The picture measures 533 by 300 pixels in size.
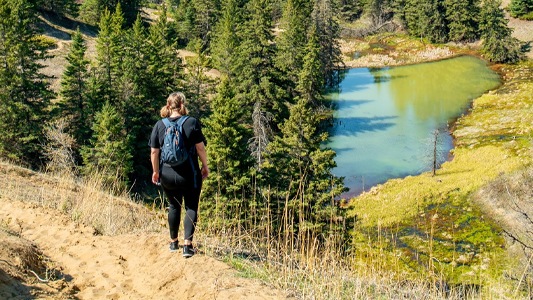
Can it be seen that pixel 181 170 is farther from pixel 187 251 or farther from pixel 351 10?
pixel 351 10

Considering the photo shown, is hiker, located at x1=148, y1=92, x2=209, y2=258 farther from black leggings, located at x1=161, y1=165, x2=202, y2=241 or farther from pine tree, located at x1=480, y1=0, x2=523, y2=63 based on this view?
pine tree, located at x1=480, y1=0, x2=523, y2=63

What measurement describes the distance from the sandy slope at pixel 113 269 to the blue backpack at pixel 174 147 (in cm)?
148

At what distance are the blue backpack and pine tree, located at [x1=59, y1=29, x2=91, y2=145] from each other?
30573mm

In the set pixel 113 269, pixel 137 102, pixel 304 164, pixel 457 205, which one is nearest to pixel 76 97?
pixel 137 102

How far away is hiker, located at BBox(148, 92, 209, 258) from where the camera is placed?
652cm

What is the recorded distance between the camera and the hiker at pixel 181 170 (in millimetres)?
6520

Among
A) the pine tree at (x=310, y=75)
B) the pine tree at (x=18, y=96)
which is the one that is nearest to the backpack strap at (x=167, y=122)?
the pine tree at (x=18, y=96)

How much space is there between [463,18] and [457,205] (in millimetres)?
63584

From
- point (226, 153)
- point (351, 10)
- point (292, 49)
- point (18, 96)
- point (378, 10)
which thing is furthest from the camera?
point (351, 10)

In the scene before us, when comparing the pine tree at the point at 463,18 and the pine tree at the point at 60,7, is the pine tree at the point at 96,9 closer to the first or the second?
the pine tree at the point at 60,7

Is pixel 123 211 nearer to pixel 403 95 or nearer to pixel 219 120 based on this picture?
pixel 219 120

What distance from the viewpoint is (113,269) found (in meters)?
6.59

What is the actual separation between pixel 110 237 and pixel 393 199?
26821 millimetres

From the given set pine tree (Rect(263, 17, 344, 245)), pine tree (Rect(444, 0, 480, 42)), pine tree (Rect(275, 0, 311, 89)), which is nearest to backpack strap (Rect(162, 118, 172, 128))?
pine tree (Rect(263, 17, 344, 245))
